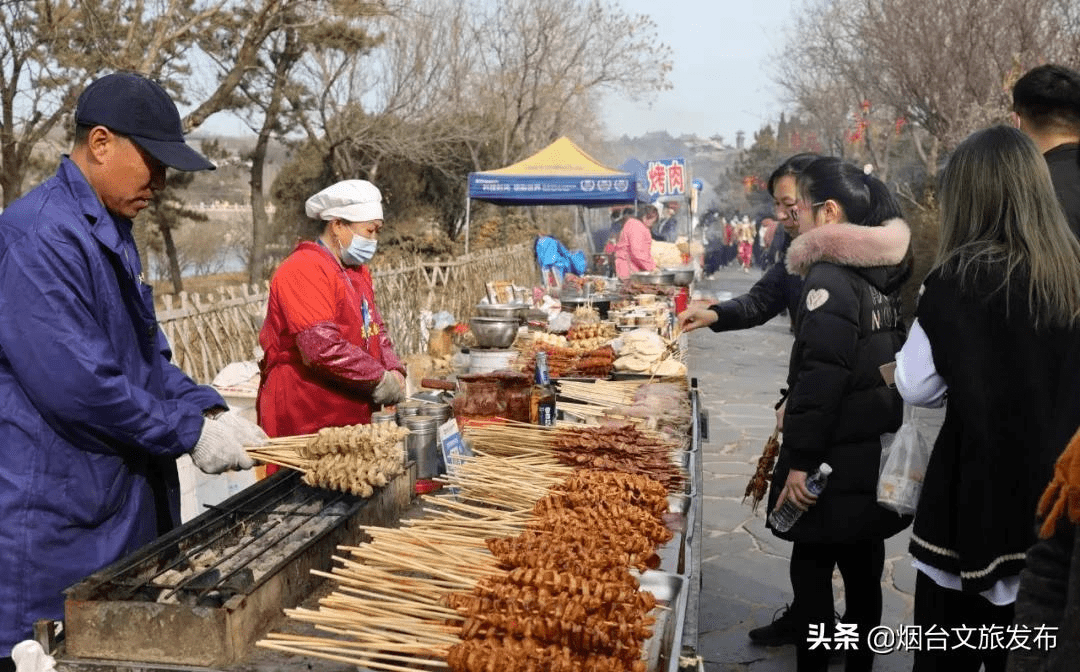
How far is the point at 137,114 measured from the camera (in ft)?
8.73

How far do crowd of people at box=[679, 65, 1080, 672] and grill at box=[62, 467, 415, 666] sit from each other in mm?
1854

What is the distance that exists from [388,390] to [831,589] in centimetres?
233

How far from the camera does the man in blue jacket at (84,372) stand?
2.45 meters

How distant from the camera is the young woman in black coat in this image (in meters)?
2.86

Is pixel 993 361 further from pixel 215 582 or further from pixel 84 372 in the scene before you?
pixel 84 372

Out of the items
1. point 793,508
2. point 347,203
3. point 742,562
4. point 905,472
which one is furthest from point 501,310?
point 905,472

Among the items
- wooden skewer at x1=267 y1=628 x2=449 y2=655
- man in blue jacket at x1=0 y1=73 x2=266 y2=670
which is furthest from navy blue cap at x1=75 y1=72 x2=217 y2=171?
wooden skewer at x1=267 y1=628 x2=449 y2=655

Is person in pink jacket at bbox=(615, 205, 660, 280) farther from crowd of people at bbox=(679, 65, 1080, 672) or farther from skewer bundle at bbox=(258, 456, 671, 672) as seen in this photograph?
skewer bundle at bbox=(258, 456, 671, 672)

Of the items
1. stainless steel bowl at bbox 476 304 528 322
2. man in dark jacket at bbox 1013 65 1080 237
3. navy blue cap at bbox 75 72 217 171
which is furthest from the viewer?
stainless steel bowl at bbox 476 304 528 322

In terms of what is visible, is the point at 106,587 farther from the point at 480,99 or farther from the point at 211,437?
the point at 480,99

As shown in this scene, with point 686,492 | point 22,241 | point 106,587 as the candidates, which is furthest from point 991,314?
point 22,241

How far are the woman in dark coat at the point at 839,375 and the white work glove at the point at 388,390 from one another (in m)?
1.92

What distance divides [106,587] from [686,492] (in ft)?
6.80

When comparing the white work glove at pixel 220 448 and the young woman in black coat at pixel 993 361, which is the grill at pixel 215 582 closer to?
the white work glove at pixel 220 448
